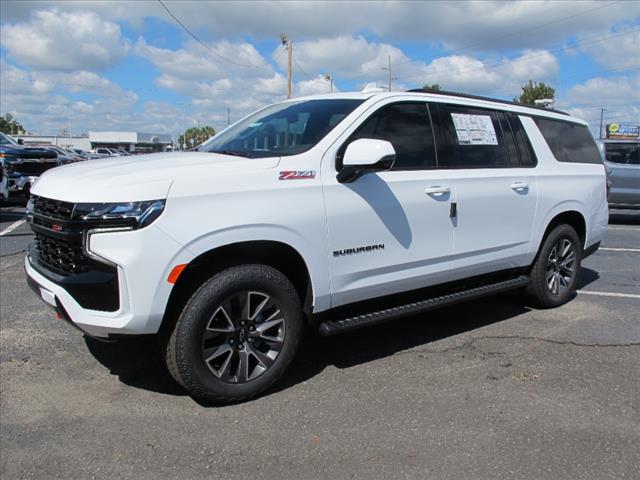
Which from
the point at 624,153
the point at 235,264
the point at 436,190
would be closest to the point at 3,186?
the point at 235,264

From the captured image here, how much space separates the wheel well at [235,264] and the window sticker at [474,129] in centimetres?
183

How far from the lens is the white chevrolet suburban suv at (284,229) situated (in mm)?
3139

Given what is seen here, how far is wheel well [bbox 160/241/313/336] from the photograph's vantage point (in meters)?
3.34

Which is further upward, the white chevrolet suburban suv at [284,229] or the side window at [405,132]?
the side window at [405,132]

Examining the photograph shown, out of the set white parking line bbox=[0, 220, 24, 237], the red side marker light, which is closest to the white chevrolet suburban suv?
the red side marker light

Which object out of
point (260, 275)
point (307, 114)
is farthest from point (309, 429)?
point (307, 114)

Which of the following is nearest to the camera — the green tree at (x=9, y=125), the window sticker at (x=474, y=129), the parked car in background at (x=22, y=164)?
the window sticker at (x=474, y=129)

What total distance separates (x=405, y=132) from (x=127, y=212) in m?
2.16

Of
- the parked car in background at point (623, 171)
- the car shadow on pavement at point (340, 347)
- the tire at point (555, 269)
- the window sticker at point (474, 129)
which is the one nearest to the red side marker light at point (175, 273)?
the car shadow on pavement at point (340, 347)

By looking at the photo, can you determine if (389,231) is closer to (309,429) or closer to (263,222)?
(263,222)

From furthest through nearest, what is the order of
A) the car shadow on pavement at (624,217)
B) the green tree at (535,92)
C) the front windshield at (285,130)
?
the green tree at (535,92), the car shadow on pavement at (624,217), the front windshield at (285,130)

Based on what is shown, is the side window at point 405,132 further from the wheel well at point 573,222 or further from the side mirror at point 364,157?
the wheel well at point 573,222

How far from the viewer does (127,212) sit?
3.06m

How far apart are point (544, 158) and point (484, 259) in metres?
1.34
